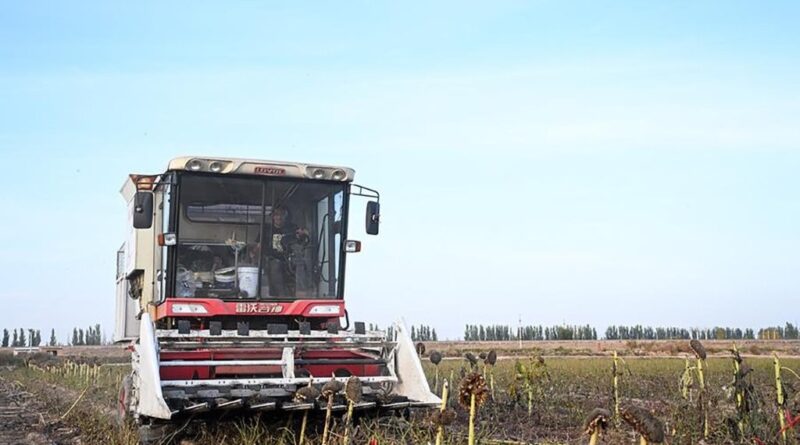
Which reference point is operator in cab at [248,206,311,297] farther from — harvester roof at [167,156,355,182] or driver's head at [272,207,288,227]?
harvester roof at [167,156,355,182]

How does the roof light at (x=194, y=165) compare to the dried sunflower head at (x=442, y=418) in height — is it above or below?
above

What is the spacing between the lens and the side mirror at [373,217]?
1024 centimetres

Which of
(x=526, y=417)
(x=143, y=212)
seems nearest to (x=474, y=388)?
(x=143, y=212)

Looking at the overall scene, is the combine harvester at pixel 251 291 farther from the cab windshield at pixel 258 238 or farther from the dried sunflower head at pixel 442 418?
the dried sunflower head at pixel 442 418

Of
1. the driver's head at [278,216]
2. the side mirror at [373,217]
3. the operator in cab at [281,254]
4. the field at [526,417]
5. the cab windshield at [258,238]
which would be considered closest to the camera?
the field at [526,417]

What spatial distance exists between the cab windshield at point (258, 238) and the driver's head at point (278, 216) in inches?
0.4

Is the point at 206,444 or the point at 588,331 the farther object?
the point at 588,331

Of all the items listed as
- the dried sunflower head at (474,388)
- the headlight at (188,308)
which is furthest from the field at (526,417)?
the headlight at (188,308)

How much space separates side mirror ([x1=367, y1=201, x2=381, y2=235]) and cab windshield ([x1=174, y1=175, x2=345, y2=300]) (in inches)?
12.7

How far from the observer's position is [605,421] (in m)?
3.87

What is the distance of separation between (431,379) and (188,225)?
25.3 feet

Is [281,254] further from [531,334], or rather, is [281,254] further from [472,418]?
[531,334]

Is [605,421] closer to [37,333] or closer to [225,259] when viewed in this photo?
[225,259]

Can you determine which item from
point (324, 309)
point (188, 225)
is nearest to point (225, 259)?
point (188, 225)
